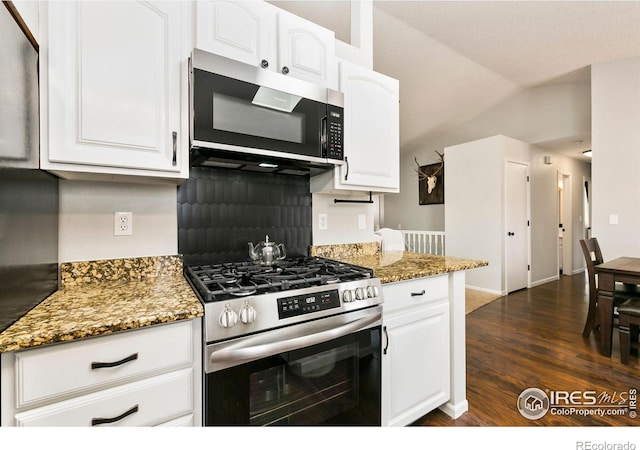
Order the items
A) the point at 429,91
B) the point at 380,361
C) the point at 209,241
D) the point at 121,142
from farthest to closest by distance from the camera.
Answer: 1. the point at 429,91
2. the point at 209,241
3. the point at 380,361
4. the point at 121,142

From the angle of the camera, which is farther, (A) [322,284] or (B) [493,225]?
(B) [493,225]

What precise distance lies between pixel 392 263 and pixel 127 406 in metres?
1.41

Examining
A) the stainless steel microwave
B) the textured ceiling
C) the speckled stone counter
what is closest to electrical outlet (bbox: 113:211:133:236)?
the speckled stone counter

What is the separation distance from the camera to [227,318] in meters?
0.97

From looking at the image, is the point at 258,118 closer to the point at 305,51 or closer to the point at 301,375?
the point at 305,51

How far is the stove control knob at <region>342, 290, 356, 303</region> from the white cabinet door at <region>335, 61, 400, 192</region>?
71 centimetres

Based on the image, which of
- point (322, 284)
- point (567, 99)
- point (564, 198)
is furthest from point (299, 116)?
point (564, 198)

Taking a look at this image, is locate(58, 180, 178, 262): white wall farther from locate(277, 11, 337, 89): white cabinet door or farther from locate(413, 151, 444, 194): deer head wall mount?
locate(413, 151, 444, 194): deer head wall mount

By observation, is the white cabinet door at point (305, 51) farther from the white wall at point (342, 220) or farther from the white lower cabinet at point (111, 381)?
the white lower cabinet at point (111, 381)

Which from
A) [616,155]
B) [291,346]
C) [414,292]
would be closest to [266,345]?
[291,346]

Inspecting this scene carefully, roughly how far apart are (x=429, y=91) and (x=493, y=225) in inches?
91.6

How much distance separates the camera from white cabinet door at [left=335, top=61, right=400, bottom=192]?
5.65ft

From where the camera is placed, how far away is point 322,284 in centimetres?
121

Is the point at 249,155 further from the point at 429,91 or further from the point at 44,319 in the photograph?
the point at 429,91
